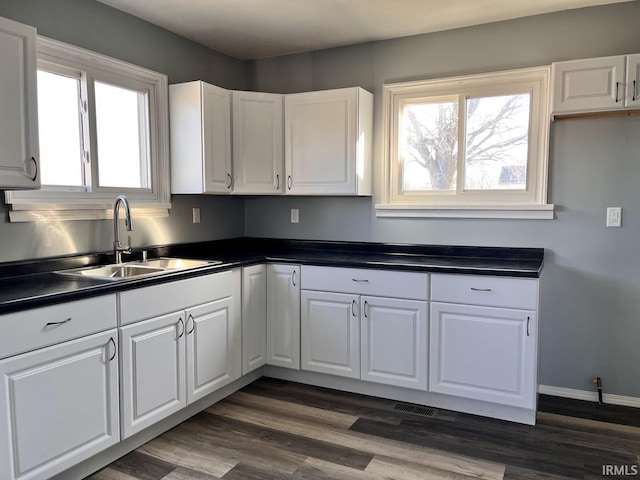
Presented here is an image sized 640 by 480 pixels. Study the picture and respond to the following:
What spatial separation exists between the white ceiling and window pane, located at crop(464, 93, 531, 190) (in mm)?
535

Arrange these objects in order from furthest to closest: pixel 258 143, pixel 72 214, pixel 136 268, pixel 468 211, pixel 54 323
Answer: pixel 258 143 → pixel 468 211 → pixel 136 268 → pixel 72 214 → pixel 54 323

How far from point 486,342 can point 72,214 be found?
7.85 feet

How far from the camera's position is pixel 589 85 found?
2.64 meters

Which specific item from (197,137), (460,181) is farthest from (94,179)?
(460,181)

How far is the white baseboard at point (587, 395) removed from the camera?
2869 mm

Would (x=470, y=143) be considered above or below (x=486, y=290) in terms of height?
above

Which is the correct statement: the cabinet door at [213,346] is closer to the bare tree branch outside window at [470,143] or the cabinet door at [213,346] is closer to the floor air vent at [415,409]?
the floor air vent at [415,409]

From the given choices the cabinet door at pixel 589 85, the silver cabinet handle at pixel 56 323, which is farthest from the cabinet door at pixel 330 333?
the cabinet door at pixel 589 85

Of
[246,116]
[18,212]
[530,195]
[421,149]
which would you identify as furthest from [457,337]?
[18,212]

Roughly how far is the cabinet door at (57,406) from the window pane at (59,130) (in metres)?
1.02

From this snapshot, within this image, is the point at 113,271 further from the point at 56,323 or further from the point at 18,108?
the point at 18,108

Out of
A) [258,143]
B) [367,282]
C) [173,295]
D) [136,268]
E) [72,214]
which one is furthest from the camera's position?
[258,143]

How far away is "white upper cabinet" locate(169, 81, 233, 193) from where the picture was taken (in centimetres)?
308

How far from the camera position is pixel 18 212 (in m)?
2.35
